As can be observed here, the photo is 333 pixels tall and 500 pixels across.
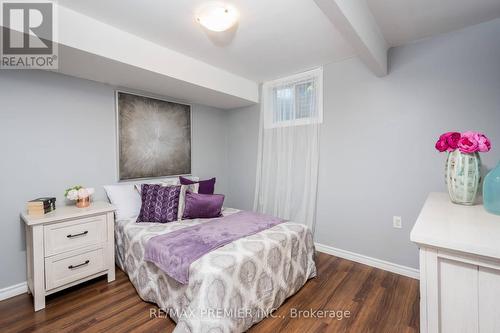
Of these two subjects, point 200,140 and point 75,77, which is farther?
point 200,140

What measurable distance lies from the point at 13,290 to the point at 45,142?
4.36 ft

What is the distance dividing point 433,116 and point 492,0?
873 millimetres

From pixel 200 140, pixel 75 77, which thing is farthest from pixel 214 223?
pixel 75 77

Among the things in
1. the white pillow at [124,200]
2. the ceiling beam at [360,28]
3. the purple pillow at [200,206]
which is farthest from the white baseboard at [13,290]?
the ceiling beam at [360,28]

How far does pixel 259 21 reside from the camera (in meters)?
1.85

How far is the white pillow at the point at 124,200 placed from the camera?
2439 mm

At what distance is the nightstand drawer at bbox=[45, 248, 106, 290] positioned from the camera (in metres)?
1.85

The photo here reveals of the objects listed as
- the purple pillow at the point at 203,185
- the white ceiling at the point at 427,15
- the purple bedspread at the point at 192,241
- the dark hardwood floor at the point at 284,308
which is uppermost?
the white ceiling at the point at 427,15

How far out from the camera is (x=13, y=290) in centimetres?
197

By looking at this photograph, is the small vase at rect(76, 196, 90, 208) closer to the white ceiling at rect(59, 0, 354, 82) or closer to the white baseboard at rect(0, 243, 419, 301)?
the white baseboard at rect(0, 243, 419, 301)

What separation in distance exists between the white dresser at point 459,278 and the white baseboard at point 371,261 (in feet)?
5.58

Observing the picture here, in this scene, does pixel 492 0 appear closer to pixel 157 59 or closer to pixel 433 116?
pixel 433 116

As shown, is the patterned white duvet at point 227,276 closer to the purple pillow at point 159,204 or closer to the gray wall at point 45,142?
the purple pillow at point 159,204

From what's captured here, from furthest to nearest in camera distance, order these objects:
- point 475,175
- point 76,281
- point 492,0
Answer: point 76,281 → point 492,0 → point 475,175
